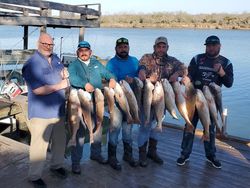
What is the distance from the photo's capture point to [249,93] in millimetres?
15734

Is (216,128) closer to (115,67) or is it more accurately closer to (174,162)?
(174,162)

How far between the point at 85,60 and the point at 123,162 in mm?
1668

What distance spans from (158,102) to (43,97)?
1.54m

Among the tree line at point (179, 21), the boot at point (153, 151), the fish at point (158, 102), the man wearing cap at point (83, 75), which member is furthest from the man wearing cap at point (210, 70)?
the tree line at point (179, 21)

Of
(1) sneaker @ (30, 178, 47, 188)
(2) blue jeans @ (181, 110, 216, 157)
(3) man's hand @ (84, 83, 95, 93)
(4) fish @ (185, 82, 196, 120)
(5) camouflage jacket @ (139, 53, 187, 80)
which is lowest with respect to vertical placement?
(1) sneaker @ (30, 178, 47, 188)

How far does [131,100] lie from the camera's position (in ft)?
15.0

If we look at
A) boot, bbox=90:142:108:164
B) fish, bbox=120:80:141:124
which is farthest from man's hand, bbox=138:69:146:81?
boot, bbox=90:142:108:164

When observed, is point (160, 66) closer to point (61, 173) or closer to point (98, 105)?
point (98, 105)

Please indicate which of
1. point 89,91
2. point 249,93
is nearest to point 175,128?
point 89,91

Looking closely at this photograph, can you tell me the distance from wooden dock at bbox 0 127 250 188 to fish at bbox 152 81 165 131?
2.28 ft

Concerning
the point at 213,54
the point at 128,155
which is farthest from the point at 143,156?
the point at 213,54

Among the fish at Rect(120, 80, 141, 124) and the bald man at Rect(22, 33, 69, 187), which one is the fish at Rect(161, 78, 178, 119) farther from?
the bald man at Rect(22, 33, 69, 187)

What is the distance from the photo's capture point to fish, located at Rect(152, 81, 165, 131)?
4.61m

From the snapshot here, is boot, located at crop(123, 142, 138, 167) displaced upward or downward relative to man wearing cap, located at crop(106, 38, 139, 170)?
downward
